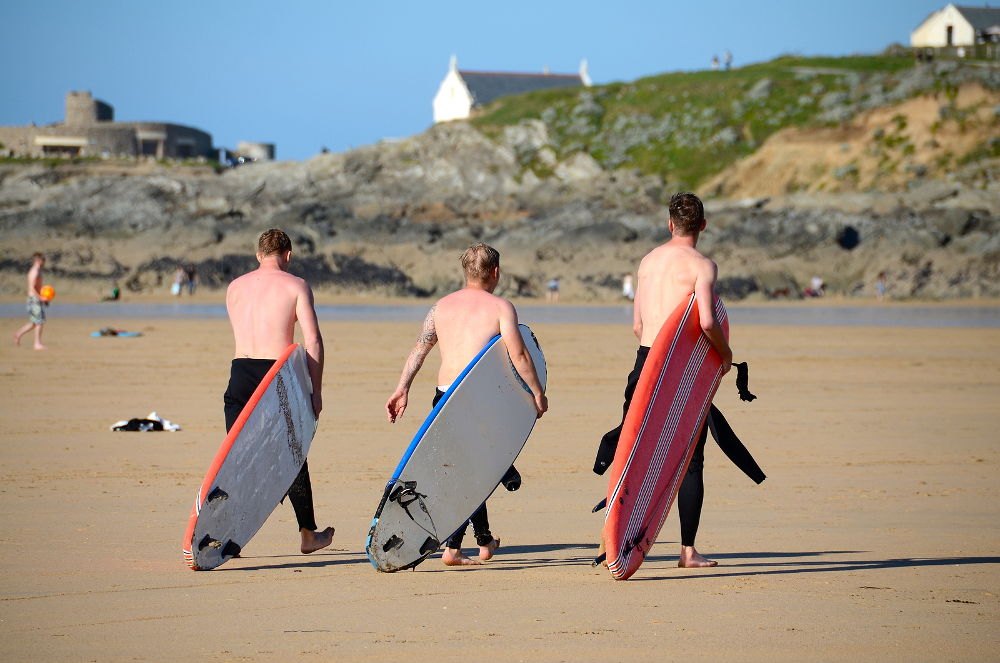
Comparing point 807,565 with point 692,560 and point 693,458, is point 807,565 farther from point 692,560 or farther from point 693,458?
point 693,458

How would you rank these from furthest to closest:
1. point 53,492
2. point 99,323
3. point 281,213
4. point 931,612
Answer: point 281,213, point 99,323, point 53,492, point 931,612

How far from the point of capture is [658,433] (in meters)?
5.07

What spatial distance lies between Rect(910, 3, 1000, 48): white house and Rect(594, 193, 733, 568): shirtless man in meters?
79.6

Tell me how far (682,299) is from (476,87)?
265 ft

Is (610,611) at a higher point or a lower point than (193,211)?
lower

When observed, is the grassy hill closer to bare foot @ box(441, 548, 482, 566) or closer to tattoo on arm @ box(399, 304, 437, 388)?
tattoo on arm @ box(399, 304, 437, 388)

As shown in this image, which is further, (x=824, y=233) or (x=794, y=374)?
(x=824, y=233)

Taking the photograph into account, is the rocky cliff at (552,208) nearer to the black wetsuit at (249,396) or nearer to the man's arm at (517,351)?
the black wetsuit at (249,396)

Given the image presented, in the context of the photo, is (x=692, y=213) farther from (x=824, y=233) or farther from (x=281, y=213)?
(x=281, y=213)

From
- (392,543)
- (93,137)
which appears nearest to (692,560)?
(392,543)

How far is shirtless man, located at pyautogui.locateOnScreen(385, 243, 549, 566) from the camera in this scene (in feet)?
17.5

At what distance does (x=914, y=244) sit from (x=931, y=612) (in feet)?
130

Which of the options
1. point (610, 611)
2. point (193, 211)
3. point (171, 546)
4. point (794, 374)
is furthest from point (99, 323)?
point (193, 211)

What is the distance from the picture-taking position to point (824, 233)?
4356cm
